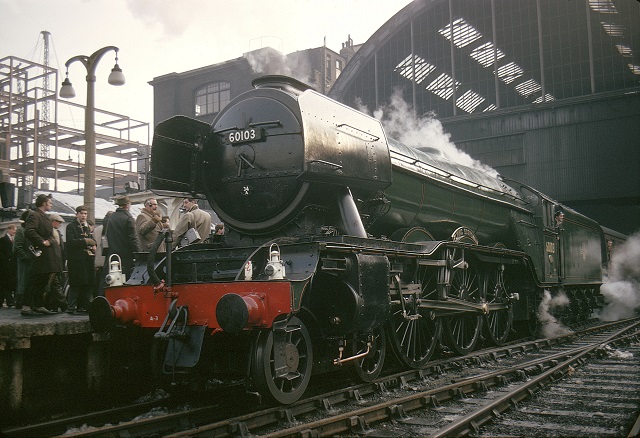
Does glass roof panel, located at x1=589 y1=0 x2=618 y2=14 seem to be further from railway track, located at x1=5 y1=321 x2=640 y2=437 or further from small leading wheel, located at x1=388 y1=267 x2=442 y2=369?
small leading wheel, located at x1=388 y1=267 x2=442 y2=369

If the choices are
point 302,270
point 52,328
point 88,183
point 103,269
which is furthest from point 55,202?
point 302,270

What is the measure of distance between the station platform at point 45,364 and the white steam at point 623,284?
51.2 feet

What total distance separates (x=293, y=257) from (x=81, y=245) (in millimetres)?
3078

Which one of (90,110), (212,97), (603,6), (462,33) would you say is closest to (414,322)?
(90,110)

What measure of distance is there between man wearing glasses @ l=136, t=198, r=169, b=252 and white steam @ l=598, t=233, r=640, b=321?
14.7m

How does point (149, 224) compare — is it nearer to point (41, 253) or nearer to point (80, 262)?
point (80, 262)

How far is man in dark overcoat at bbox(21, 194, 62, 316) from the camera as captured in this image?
20.3 feet

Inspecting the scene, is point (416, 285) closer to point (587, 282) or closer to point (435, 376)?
point (435, 376)

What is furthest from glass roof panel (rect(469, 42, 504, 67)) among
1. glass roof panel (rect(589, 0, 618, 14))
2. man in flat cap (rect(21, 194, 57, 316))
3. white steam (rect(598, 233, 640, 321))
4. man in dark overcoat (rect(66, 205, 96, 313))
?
man in flat cap (rect(21, 194, 57, 316))

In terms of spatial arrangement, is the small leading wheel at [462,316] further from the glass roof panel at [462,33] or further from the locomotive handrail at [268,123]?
the glass roof panel at [462,33]

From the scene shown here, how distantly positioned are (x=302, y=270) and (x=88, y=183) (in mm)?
4661

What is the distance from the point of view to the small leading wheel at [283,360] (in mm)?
4391

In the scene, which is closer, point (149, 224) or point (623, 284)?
point (149, 224)

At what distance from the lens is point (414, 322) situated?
6594 millimetres
